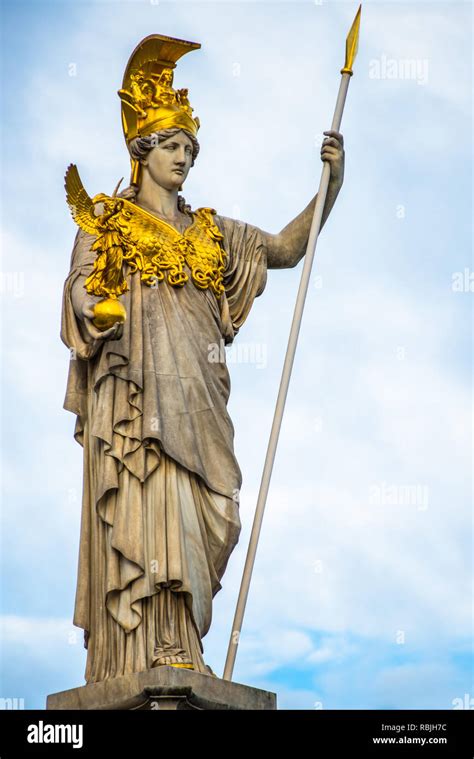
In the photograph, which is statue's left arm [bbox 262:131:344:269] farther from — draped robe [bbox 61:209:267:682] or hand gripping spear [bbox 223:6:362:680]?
draped robe [bbox 61:209:267:682]

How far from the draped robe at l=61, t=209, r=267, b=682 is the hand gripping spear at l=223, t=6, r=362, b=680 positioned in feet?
0.79

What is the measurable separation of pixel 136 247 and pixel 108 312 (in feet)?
4.14

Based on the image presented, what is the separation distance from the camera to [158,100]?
17.2 meters

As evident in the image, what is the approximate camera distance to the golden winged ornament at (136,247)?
51.9 ft

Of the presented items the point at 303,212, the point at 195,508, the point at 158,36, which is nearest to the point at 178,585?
the point at 195,508

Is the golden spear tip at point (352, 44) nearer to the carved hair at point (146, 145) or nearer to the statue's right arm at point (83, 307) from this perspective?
the carved hair at point (146, 145)

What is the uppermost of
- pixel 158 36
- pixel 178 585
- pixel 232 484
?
pixel 158 36

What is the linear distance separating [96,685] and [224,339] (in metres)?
3.60

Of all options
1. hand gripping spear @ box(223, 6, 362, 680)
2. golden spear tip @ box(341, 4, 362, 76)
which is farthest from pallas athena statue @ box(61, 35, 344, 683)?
golden spear tip @ box(341, 4, 362, 76)

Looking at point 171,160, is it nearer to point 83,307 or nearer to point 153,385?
point 83,307

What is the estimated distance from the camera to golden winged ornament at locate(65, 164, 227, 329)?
51.9 ft

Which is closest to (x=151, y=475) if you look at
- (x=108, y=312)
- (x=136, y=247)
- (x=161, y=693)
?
(x=108, y=312)
